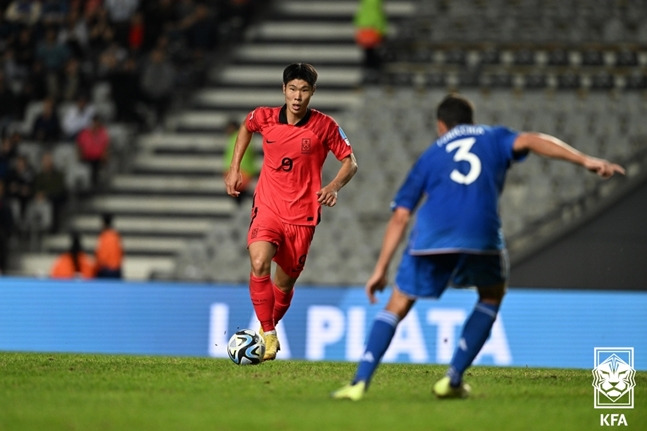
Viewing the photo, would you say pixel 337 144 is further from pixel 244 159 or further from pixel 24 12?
pixel 24 12

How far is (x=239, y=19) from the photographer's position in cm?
2402

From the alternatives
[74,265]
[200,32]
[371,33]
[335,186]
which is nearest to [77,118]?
[200,32]

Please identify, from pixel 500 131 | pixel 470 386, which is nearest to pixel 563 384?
pixel 470 386

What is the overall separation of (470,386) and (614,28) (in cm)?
1301

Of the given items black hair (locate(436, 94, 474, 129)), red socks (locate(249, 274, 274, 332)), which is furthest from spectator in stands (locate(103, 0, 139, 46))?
black hair (locate(436, 94, 474, 129))

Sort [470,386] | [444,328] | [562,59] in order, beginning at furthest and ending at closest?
[562,59] < [444,328] < [470,386]

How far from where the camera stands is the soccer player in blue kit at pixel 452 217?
324 inches

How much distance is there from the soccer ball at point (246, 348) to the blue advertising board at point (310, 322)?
5.12 meters

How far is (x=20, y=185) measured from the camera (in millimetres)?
21016

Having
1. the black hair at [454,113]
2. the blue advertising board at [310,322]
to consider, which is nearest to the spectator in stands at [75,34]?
the blue advertising board at [310,322]

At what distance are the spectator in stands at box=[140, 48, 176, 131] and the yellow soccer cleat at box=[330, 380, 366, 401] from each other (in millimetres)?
15121

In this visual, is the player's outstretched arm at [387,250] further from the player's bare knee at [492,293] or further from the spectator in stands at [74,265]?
the spectator in stands at [74,265]

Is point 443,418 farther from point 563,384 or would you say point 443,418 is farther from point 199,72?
point 199,72

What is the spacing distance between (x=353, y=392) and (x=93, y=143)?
14246mm
